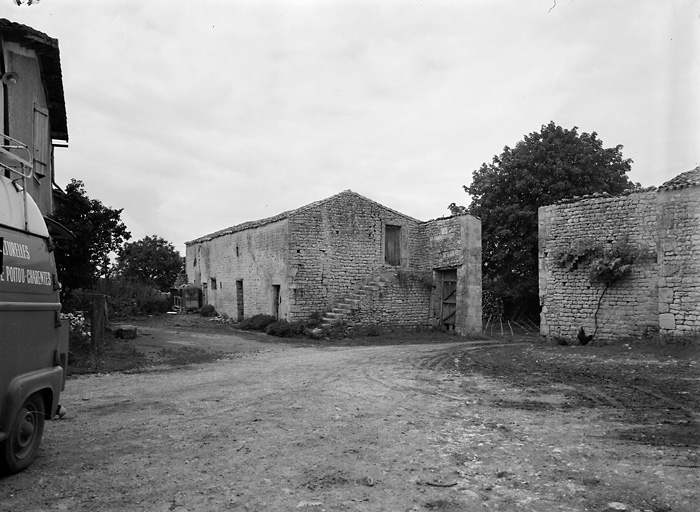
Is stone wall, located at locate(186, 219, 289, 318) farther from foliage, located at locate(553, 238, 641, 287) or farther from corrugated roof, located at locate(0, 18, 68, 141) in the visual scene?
foliage, located at locate(553, 238, 641, 287)

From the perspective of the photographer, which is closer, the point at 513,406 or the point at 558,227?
the point at 513,406

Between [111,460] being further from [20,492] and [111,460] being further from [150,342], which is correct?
[150,342]

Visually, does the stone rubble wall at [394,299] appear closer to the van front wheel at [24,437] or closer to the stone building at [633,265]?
the stone building at [633,265]

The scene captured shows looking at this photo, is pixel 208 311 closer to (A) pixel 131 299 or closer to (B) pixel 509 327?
(A) pixel 131 299

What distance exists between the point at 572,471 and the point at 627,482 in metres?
0.40

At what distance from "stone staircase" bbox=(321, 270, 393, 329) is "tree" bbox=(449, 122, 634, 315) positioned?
6459 mm

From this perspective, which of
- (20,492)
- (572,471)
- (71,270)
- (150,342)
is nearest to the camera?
(20,492)

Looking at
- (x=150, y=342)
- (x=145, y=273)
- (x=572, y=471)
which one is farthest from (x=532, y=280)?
(x=145, y=273)

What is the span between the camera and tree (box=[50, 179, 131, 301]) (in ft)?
38.8

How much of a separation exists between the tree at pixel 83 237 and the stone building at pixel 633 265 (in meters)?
11.5

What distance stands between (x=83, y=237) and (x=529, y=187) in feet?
59.8

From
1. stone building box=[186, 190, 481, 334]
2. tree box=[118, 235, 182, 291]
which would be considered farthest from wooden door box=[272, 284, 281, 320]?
tree box=[118, 235, 182, 291]

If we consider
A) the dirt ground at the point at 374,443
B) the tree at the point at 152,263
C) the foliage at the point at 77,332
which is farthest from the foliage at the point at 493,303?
the tree at the point at 152,263

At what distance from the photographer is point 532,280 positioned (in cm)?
2353
